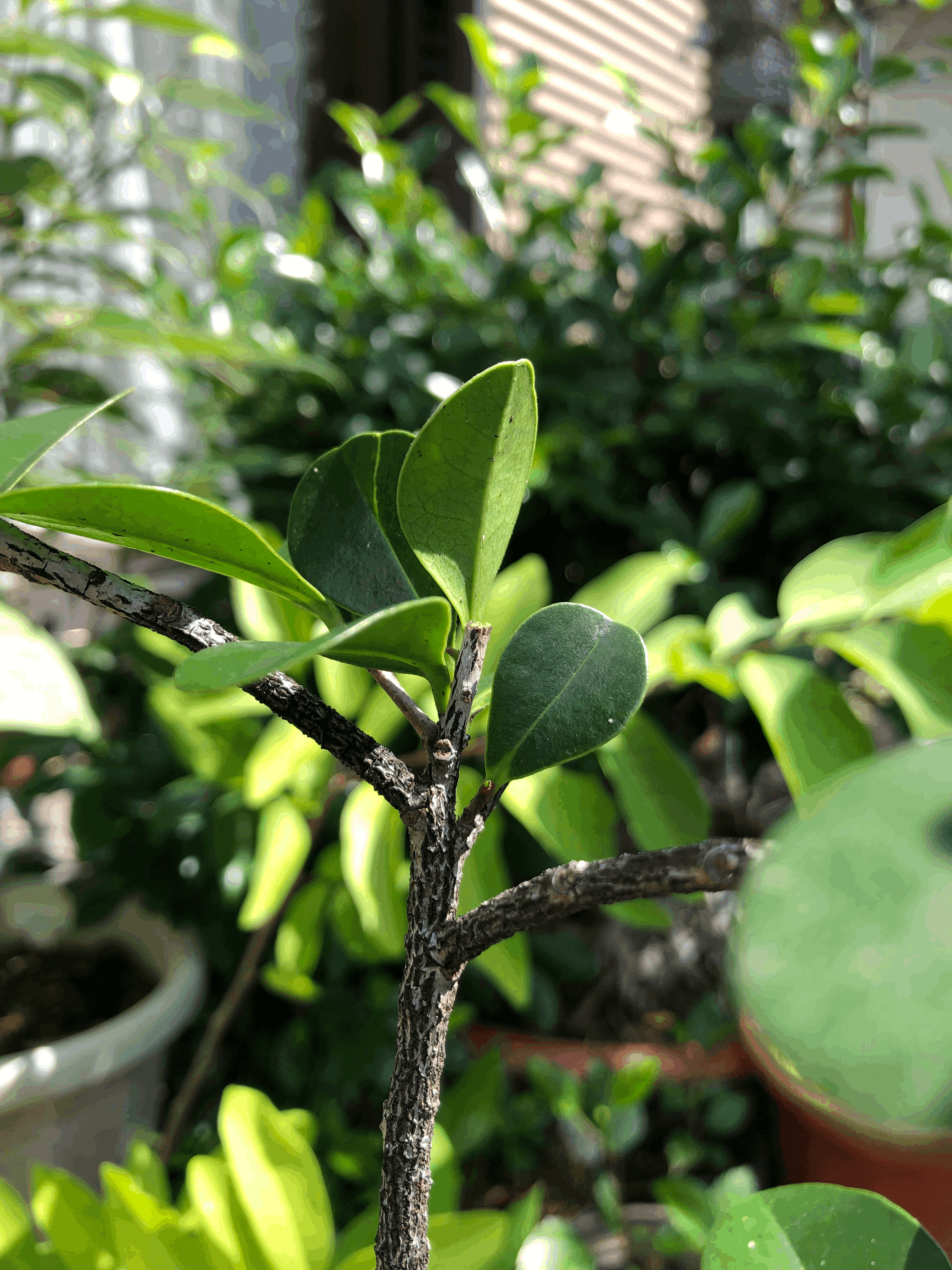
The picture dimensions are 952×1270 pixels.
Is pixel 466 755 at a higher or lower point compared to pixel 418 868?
lower

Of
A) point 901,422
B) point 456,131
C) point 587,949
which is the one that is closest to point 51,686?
point 587,949

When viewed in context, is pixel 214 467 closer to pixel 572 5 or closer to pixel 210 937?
pixel 210 937

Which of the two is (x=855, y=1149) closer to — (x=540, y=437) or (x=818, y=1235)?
(x=818, y=1235)

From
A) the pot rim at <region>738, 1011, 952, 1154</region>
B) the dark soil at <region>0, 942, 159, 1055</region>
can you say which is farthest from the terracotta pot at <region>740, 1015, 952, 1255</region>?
the dark soil at <region>0, 942, 159, 1055</region>

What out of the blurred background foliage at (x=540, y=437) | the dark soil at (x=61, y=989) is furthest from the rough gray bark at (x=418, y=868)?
the dark soil at (x=61, y=989)

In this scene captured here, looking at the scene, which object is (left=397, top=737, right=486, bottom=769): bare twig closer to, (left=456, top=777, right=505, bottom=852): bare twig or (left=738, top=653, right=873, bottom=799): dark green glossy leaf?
(left=738, top=653, right=873, bottom=799): dark green glossy leaf

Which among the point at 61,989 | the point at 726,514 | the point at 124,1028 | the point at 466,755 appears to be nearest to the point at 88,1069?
the point at 124,1028
